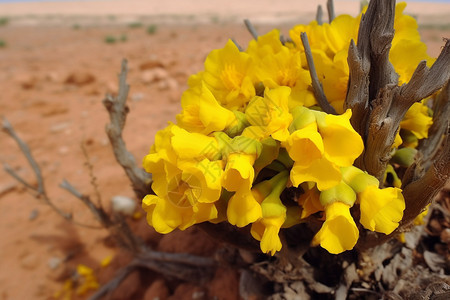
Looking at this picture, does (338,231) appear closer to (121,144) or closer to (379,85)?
(379,85)

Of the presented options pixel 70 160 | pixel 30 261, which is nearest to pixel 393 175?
pixel 30 261

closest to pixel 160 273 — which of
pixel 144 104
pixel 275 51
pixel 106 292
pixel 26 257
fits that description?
pixel 106 292

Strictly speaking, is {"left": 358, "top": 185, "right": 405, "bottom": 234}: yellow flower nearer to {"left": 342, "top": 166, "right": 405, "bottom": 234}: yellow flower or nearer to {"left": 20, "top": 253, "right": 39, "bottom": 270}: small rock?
{"left": 342, "top": 166, "right": 405, "bottom": 234}: yellow flower

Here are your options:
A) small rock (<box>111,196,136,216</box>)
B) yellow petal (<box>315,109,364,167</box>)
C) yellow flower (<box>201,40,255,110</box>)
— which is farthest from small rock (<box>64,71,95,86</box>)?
yellow petal (<box>315,109,364,167</box>)

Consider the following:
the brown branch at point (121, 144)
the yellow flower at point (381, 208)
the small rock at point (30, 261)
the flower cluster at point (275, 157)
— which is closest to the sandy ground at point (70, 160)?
the small rock at point (30, 261)

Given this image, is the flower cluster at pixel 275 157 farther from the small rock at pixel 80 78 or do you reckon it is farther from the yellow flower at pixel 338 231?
the small rock at pixel 80 78

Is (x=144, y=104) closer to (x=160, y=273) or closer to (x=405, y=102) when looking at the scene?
(x=160, y=273)
